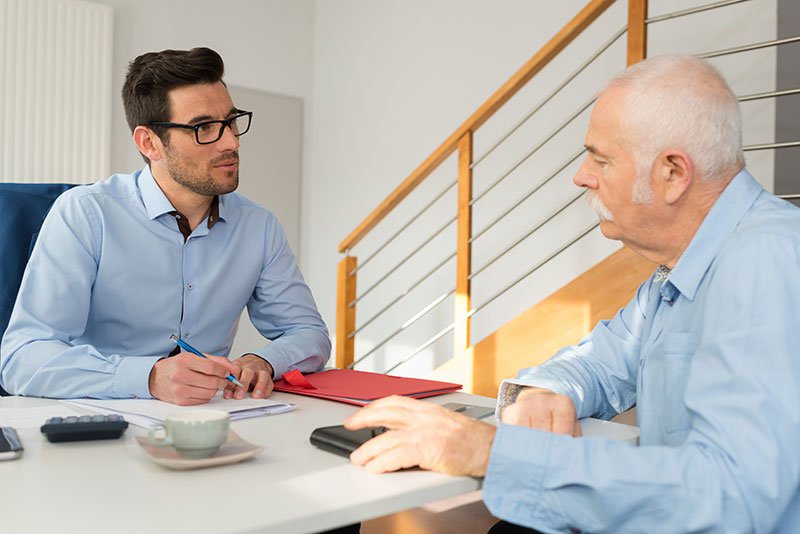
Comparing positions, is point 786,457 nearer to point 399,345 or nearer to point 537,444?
point 537,444

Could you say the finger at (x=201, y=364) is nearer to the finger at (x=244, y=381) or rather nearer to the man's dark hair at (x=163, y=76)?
the finger at (x=244, y=381)

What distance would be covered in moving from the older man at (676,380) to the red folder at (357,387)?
0.19 metres

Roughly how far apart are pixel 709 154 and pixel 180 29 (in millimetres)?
4434

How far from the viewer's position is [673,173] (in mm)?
1082

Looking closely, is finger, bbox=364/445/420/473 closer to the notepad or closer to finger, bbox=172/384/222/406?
the notepad

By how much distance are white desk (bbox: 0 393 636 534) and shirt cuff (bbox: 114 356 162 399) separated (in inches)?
10.6

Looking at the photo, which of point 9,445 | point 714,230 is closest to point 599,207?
point 714,230

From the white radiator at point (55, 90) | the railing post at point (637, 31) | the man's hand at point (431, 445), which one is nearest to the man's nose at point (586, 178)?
the man's hand at point (431, 445)

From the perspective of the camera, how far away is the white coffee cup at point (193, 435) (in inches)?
35.4

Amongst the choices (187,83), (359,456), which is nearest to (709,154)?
(359,456)

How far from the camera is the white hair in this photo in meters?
1.04

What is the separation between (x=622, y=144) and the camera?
1104 mm

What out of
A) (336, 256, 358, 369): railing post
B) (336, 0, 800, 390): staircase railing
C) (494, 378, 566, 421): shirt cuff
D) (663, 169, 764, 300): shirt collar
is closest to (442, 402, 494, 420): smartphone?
(494, 378, 566, 421): shirt cuff

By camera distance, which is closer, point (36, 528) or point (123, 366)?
point (36, 528)
